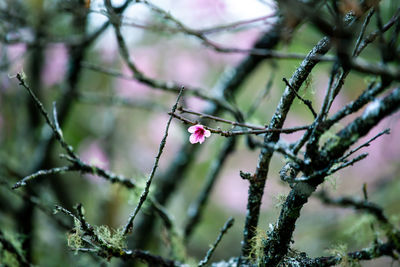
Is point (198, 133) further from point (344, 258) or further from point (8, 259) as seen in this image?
point (8, 259)

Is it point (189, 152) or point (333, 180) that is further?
point (189, 152)

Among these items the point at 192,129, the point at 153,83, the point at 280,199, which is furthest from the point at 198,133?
the point at 153,83

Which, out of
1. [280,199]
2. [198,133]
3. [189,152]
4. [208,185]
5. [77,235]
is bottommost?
[77,235]

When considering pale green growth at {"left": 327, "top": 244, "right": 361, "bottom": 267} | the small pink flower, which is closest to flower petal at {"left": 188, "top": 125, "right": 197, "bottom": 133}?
the small pink flower

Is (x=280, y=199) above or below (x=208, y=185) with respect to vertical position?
below

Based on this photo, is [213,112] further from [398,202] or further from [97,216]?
[398,202]

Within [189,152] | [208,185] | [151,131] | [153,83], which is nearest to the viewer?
[153,83]

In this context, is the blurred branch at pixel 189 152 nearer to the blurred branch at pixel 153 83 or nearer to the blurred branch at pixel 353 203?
the blurred branch at pixel 153 83

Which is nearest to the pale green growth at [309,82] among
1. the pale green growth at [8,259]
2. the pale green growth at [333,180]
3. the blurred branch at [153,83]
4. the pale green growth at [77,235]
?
the pale green growth at [333,180]

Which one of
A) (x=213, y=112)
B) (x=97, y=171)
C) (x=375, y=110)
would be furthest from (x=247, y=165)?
(x=375, y=110)
